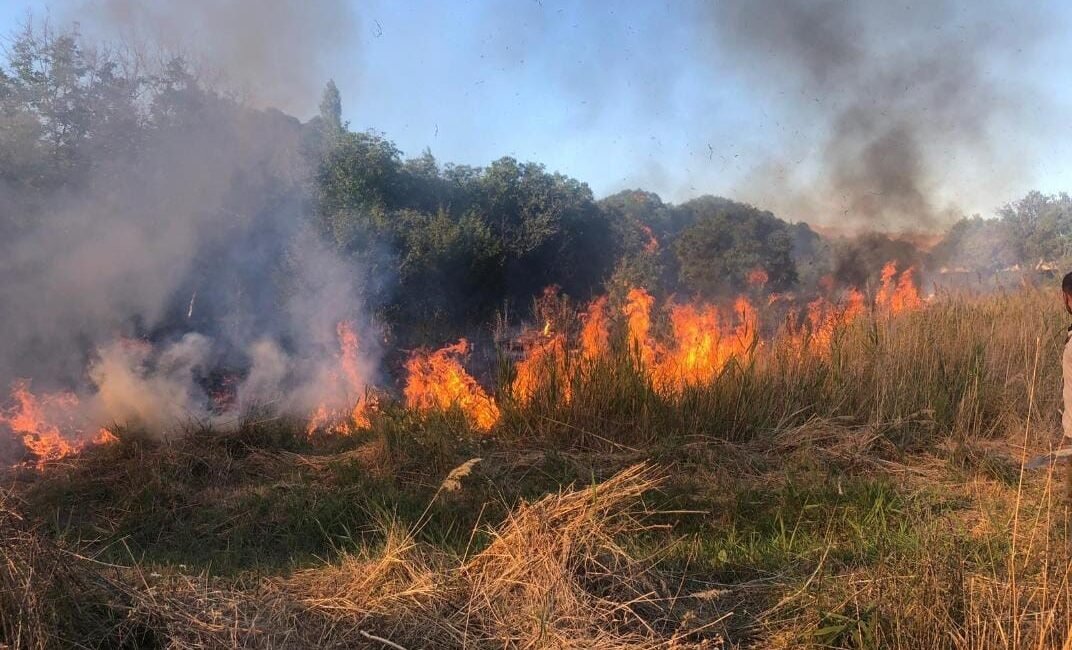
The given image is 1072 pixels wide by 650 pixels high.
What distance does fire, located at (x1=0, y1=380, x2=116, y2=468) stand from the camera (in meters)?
5.96

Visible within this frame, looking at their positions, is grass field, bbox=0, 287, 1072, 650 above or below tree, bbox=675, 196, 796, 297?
below

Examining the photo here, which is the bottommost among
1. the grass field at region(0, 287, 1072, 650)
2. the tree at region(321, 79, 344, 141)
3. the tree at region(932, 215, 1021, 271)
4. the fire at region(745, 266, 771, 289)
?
the grass field at region(0, 287, 1072, 650)

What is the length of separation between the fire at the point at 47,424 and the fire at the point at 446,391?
8.65ft

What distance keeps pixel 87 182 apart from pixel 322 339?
126 inches

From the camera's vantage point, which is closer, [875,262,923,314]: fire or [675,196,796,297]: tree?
[875,262,923,314]: fire

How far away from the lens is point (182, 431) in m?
5.83

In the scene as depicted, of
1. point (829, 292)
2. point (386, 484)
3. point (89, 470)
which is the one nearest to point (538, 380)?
point (386, 484)

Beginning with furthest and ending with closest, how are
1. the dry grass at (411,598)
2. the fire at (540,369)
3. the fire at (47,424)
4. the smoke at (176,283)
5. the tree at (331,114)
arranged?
the tree at (331,114)
the smoke at (176,283)
the fire at (540,369)
the fire at (47,424)
the dry grass at (411,598)

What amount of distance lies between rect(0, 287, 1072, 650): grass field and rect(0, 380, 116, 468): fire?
0.38 meters

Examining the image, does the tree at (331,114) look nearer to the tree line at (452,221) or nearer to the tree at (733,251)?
the tree line at (452,221)

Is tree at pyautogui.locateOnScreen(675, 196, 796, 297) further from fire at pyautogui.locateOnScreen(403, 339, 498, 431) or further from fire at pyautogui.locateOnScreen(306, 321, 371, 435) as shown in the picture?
fire at pyautogui.locateOnScreen(403, 339, 498, 431)

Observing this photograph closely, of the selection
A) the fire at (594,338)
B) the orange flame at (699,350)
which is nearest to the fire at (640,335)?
the orange flame at (699,350)

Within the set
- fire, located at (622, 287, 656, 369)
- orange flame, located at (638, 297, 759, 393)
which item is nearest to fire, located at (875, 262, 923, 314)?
orange flame, located at (638, 297, 759, 393)

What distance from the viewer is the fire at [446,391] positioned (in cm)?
619
